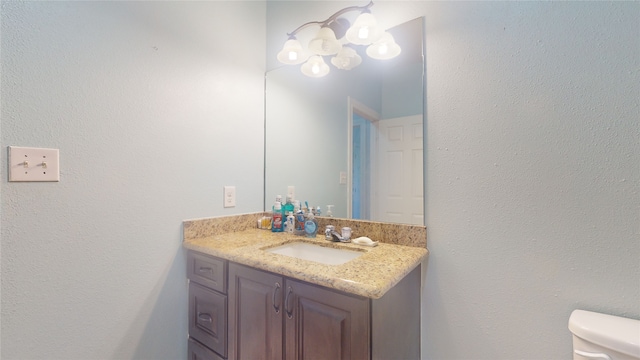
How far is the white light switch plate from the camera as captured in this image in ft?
2.67

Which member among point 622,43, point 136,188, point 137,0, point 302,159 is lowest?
point 136,188

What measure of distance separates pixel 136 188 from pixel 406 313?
1.19 metres

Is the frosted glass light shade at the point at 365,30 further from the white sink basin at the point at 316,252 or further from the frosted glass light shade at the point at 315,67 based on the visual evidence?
the white sink basin at the point at 316,252

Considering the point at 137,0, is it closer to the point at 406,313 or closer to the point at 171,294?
the point at 171,294

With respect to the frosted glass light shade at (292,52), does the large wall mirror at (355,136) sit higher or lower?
lower

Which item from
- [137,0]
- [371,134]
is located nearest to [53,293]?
[137,0]

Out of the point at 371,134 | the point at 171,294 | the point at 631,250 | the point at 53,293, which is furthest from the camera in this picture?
the point at 371,134

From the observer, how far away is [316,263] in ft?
2.95

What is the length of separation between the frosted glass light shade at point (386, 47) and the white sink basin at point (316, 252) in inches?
35.6

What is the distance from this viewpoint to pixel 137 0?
1.09 m

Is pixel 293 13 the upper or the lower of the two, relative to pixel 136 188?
upper

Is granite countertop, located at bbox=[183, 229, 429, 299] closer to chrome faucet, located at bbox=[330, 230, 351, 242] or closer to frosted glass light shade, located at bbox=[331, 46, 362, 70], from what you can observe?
chrome faucet, located at bbox=[330, 230, 351, 242]

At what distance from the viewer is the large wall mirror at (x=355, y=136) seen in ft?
3.83

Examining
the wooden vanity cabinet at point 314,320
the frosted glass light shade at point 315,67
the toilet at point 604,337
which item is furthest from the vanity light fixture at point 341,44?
the toilet at point 604,337
